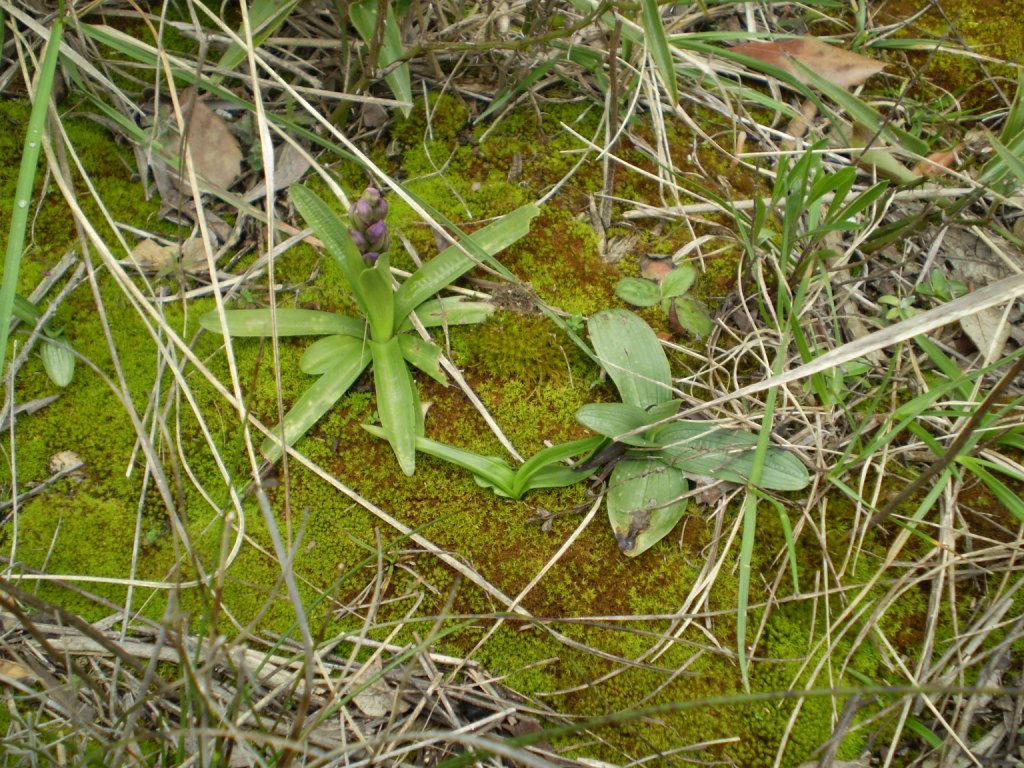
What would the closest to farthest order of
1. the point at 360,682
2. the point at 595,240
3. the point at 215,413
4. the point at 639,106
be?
the point at 360,682 < the point at 215,413 < the point at 595,240 < the point at 639,106

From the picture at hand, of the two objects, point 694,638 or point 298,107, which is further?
point 298,107

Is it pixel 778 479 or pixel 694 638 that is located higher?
pixel 778 479

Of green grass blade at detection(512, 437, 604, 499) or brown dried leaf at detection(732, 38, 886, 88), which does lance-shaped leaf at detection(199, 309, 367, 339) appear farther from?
brown dried leaf at detection(732, 38, 886, 88)

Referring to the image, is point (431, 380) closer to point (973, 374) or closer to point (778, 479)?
point (778, 479)

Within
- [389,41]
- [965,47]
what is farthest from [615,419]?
[965,47]

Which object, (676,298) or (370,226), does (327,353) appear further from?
(676,298)

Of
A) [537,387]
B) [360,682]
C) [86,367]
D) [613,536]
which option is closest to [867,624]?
[613,536]

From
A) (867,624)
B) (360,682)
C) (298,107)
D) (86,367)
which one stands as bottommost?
(867,624)
